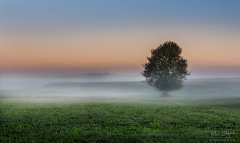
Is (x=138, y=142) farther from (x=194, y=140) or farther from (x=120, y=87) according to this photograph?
(x=120, y=87)

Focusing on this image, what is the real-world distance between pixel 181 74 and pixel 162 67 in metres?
6.46

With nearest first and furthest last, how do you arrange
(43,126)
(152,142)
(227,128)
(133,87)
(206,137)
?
(152,142) < (206,137) < (227,128) < (43,126) < (133,87)

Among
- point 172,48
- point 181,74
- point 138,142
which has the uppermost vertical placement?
point 172,48

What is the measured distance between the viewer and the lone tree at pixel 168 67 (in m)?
56.2

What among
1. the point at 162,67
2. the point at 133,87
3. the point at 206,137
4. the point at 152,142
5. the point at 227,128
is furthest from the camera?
the point at 133,87

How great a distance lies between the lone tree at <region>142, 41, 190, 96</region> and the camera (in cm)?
5622

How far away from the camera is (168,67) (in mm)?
56000

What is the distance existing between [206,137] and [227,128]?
3979 mm

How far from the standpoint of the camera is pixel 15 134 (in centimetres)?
1363

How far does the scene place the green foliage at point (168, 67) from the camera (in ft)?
184

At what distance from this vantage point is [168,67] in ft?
184

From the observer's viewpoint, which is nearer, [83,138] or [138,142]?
[138,142]

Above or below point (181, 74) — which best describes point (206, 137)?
below

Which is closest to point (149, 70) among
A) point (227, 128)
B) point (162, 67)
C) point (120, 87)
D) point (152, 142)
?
point (162, 67)
